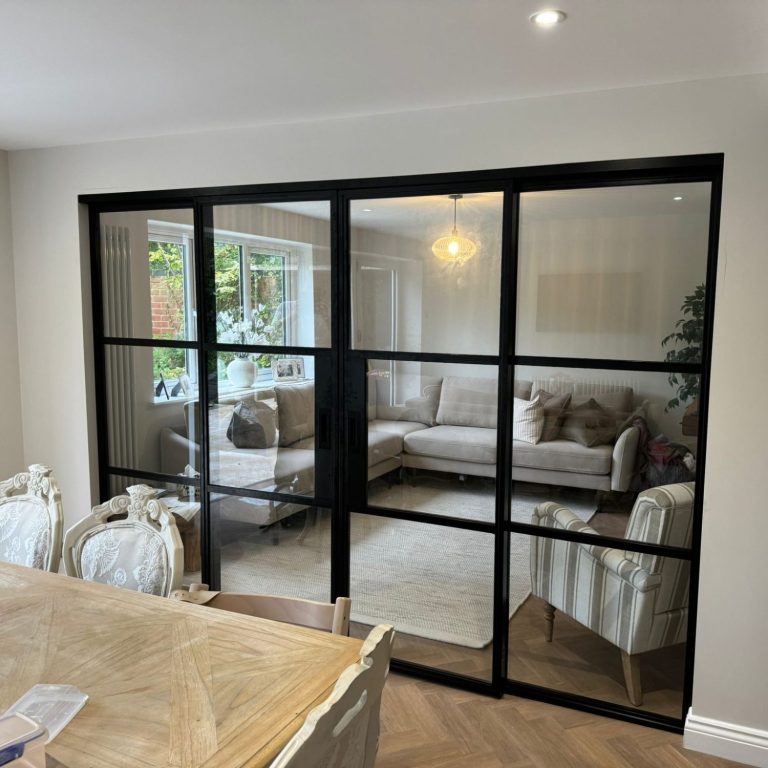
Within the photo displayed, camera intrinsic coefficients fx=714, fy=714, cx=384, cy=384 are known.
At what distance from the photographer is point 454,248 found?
2980 millimetres

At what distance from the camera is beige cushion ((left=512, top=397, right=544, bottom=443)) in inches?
116

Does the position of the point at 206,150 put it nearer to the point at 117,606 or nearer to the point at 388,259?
the point at 388,259

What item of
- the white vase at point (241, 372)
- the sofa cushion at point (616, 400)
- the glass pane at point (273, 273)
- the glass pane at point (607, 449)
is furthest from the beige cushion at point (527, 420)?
the white vase at point (241, 372)

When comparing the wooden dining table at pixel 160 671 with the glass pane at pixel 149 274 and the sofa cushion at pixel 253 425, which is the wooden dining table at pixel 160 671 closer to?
the sofa cushion at pixel 253 425

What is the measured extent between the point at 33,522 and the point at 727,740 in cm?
273

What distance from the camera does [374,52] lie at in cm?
225

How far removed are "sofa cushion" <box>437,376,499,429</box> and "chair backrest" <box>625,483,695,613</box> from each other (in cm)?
68

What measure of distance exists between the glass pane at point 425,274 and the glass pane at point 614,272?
136mm

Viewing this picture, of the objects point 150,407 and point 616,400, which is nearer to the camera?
point 616,400

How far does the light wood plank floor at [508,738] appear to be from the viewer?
264cm

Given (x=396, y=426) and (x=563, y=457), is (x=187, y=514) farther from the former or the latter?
(x=563, y=457)

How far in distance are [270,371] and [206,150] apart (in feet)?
3.53

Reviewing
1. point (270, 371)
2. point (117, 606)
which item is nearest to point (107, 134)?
point (270, 371)

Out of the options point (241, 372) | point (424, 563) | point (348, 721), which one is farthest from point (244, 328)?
point (348, 721)
